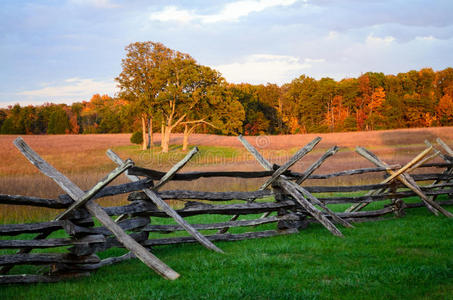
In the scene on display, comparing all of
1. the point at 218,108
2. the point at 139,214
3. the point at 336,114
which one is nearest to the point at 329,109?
the point at 336,114

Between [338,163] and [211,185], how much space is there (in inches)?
364

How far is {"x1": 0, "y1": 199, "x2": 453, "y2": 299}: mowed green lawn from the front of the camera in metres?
4.12

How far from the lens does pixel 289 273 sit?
4.75m

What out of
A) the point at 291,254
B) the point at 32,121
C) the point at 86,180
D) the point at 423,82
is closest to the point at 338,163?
the point at 86,180

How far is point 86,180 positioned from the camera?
48.0 ft

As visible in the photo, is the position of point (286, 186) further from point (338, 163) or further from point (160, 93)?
point (160, 93)

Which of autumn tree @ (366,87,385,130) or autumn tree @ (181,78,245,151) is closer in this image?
autumn tree @ (181,78,245,151)

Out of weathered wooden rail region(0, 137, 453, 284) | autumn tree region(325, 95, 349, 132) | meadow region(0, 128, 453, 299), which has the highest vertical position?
autumn tree region(325, 95, 349, 132)

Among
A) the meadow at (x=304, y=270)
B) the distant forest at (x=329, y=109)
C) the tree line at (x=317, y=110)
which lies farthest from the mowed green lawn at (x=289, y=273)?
the distant forest at (x=329, y=109)

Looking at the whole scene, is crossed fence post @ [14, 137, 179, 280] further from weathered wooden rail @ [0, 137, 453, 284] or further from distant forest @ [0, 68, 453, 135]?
distant forest @ [0, 68, 453, 135]

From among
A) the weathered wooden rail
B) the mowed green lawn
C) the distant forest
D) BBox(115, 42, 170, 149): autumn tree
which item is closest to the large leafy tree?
BBox(115, 42, 170, 149): autumn tree

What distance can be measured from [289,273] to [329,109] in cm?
6047

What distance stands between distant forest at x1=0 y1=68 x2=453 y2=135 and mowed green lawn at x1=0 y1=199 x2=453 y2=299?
4731 cm

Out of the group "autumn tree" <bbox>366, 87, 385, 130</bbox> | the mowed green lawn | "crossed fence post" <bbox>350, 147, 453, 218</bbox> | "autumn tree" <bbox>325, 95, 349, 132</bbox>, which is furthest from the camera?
"autumn tree" <bbox>325, 95, 349, 132</bbox>
